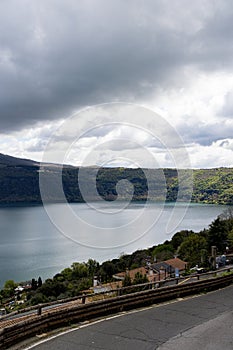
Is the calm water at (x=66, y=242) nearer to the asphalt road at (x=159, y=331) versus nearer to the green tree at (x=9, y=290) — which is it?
the green tree at (x=9, y=290)

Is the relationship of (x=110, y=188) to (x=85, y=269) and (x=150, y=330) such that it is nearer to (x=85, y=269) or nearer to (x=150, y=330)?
(x=85, y=269)

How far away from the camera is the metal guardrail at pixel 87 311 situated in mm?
7168

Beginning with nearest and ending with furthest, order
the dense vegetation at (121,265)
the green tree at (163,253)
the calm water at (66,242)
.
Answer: the dense vegetation at (121,265), the green tree at (163,253), the calm water at (66,242)

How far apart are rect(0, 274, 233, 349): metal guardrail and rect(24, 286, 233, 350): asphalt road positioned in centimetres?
38

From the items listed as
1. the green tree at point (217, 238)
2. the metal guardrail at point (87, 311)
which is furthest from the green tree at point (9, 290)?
the metal guardrail at point (87, 311)

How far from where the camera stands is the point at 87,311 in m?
9.19

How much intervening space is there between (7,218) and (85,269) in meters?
106

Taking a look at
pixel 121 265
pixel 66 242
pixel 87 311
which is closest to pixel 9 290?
pixel 121 265

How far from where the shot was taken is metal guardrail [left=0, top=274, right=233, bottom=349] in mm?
7168

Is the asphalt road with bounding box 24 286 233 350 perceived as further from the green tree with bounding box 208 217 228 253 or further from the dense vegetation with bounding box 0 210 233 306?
the green tree with bounding box 208 217 228 253

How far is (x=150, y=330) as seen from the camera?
26.8 feet

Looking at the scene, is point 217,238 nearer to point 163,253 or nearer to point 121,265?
point 163,253

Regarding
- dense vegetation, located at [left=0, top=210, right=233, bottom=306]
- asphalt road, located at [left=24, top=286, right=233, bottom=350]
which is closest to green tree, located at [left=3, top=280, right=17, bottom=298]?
dense vegetation, located at [left=0, top=210, right=233, bottom=306]

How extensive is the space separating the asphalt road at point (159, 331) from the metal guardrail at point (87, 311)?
1.23 ft
